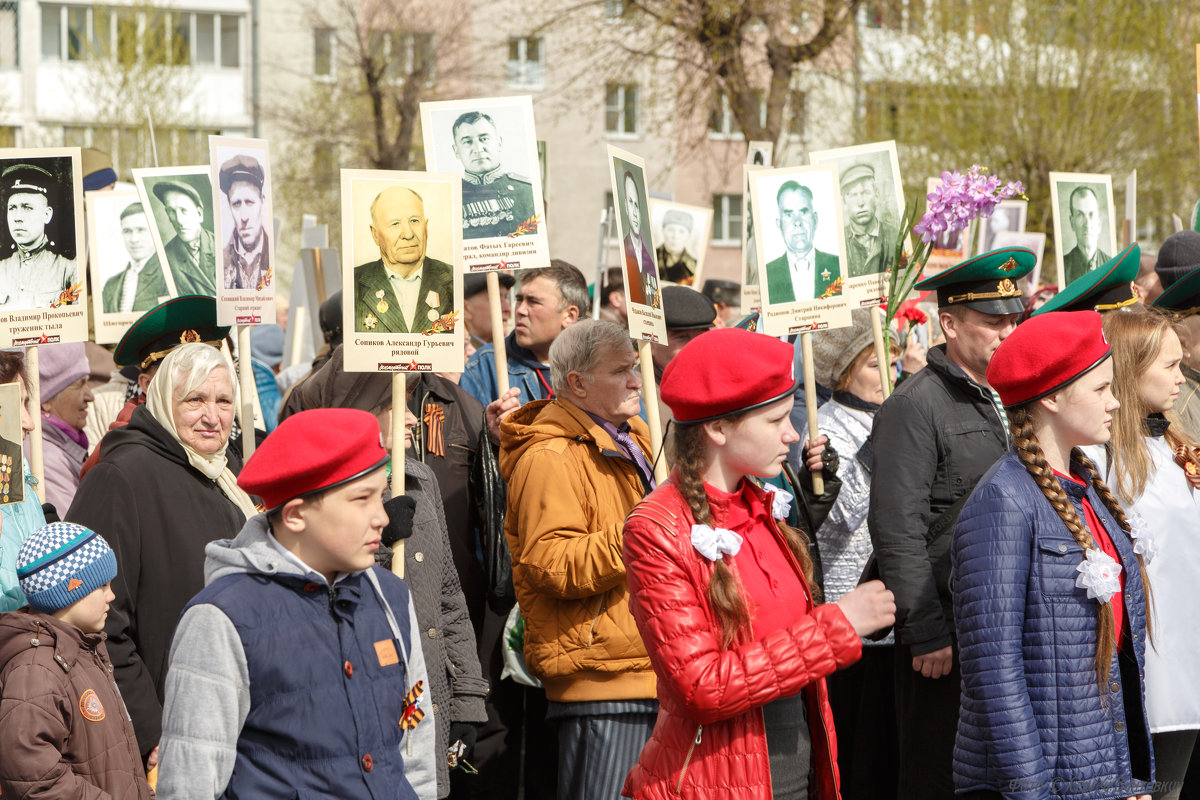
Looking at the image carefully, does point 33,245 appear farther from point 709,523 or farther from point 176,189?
point 709,523

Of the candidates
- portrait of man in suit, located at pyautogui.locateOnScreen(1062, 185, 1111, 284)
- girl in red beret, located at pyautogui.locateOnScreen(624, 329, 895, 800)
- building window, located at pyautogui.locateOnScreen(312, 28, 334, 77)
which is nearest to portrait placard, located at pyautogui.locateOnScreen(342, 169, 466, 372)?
→ girl in red beret, located at pyautogui.locateOnScreen(624, 329, 895, 800)

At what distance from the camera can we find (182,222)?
5.96 m

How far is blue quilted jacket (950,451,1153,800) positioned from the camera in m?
3.46

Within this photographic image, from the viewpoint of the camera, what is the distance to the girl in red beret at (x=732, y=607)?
3.15 m

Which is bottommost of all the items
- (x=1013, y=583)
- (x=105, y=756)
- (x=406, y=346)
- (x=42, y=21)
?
(x=105, y=756)

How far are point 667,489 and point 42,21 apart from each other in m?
39.5

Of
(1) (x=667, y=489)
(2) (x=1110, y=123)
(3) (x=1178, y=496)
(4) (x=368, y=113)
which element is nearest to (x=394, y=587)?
(1) (x=667, y=489)

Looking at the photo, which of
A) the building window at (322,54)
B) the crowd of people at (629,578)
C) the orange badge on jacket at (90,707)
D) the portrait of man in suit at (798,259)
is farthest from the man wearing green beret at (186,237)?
the building window at (322,54)

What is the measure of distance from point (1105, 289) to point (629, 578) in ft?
8.63

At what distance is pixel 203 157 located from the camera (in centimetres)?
3303

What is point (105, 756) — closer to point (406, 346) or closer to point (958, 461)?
point (406, 346)

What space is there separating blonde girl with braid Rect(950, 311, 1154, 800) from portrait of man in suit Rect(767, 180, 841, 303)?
1.82 m

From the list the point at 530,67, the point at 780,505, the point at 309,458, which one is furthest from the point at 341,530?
the point at 530,67

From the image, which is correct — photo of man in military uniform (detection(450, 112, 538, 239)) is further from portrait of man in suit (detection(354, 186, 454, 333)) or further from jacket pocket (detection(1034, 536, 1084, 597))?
jacket pocket (detection(1034, 536, 1084, 597))
